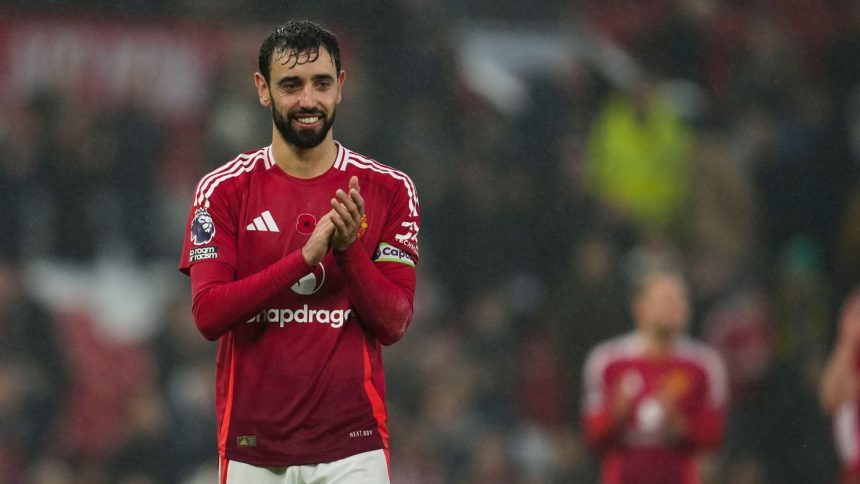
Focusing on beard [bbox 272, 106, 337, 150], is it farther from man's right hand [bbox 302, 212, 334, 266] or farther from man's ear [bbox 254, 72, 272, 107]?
man's right hand [bbox 302, 212, 334, 266]

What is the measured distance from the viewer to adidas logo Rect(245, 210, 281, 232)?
366 centimetres

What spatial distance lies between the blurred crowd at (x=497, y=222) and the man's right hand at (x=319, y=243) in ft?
18.5

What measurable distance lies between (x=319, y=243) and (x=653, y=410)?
4002 millimetres

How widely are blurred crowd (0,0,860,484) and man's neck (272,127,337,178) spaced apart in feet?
17.7

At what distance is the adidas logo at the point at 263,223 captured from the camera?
3.66 m

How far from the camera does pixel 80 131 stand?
9.49 m

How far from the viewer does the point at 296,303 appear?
362 centimetres

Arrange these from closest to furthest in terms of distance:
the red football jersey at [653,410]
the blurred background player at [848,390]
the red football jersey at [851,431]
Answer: the blurred background player at [848,390] → the red football jersey at [851,431] → the red football jersey at [653,410]

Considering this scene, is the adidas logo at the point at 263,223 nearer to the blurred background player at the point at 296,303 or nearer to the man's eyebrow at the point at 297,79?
the blurred background player at the point at 296,303

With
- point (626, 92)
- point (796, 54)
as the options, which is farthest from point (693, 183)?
point (796, 54)

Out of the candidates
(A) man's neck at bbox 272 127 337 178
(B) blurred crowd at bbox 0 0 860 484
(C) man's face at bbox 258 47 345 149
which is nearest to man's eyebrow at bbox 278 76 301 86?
(C) man's face at bbox 258 47 345 149

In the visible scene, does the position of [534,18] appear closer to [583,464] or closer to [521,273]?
[521,273]

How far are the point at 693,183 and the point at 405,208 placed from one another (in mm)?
6753

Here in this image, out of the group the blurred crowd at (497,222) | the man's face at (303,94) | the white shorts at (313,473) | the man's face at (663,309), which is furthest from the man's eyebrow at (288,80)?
the blurred crowd at (497,222)
